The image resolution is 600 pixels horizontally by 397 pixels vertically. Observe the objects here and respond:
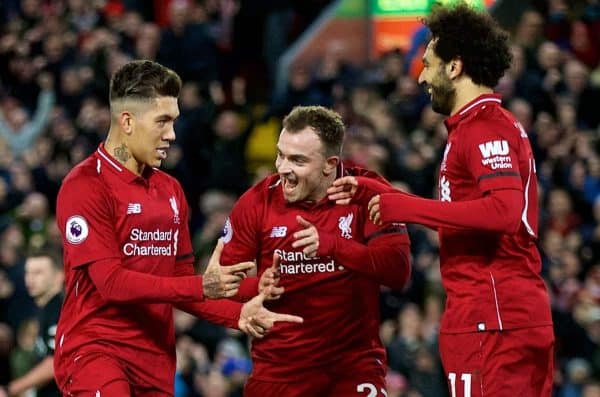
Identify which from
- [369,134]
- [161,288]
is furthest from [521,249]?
[369,134]

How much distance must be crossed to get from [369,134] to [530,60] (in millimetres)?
1592

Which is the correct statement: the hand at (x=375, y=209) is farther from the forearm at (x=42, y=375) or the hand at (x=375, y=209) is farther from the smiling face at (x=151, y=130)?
the forearm at (x=42, y=375)

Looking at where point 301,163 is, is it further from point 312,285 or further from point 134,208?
point 134,208

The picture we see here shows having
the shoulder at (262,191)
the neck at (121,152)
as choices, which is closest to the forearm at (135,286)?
the neck at (121,152)

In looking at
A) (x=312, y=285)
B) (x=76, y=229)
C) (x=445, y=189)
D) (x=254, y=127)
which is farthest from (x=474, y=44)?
(x=254, y=127)

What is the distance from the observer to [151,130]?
256 inches

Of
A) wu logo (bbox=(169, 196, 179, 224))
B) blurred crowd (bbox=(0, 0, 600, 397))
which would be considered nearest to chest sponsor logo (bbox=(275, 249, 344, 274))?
wu logo (bbox=(169, 196, 179, 224))

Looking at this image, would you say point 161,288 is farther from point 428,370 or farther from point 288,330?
point 428,370

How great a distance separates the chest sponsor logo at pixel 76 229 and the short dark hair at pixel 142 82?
0.62m

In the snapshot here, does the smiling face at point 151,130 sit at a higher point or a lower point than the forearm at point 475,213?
higher

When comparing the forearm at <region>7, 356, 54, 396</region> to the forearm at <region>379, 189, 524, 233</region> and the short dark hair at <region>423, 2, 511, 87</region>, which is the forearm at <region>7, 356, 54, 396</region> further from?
the short dark hair at <region>423, 2, 511, 87</region>

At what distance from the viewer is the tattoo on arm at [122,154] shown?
258 inches

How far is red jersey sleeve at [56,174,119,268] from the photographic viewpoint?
629cm

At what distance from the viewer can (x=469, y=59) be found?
20.7 feet
